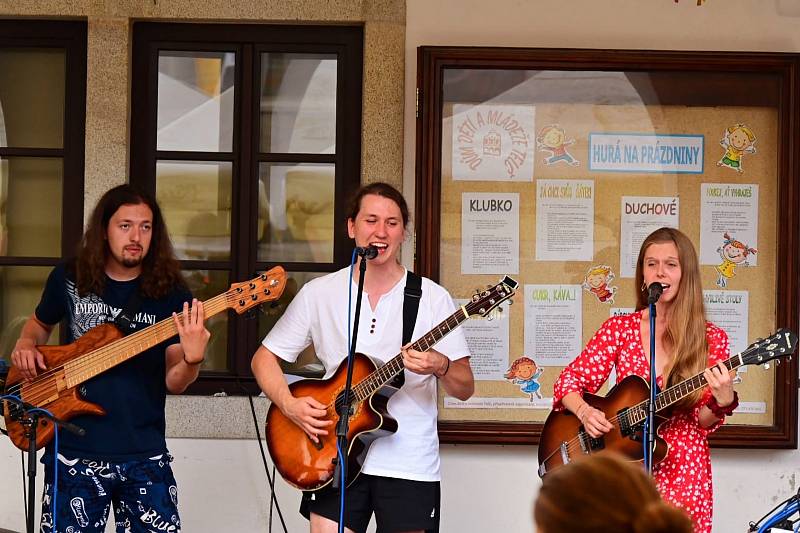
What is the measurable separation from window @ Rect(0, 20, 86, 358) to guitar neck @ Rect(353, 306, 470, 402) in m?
2.23

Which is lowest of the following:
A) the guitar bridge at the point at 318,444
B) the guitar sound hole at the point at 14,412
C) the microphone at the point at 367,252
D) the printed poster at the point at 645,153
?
the guitar bridge at the point at 318,444

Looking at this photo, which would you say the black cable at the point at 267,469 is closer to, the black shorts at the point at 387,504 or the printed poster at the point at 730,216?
the black shorts at the point at 387,504

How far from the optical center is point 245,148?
17.7 ft

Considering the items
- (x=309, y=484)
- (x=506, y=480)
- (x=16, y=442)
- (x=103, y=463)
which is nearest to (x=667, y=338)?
(x=309, y=484)

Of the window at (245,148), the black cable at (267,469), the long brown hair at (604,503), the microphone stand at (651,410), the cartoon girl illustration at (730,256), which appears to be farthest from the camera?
the window at (245,148)

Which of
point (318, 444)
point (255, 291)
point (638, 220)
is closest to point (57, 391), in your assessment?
point (255, 291)

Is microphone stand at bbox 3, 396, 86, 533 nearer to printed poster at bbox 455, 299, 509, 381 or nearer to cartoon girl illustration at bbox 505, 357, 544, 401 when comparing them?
printed poster at bbox 455, 299, 509, 381

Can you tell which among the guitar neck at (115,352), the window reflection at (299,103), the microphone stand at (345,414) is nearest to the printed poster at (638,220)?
the window reflection at (299,103)

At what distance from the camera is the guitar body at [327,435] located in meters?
3.79

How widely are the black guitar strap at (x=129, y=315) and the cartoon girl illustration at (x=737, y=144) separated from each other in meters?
2.78

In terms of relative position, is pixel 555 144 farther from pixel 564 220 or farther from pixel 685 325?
pixel 685 325

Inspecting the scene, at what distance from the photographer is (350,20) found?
5.27m

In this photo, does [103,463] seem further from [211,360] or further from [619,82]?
[619,82]

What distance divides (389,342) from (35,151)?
2.46 metres
